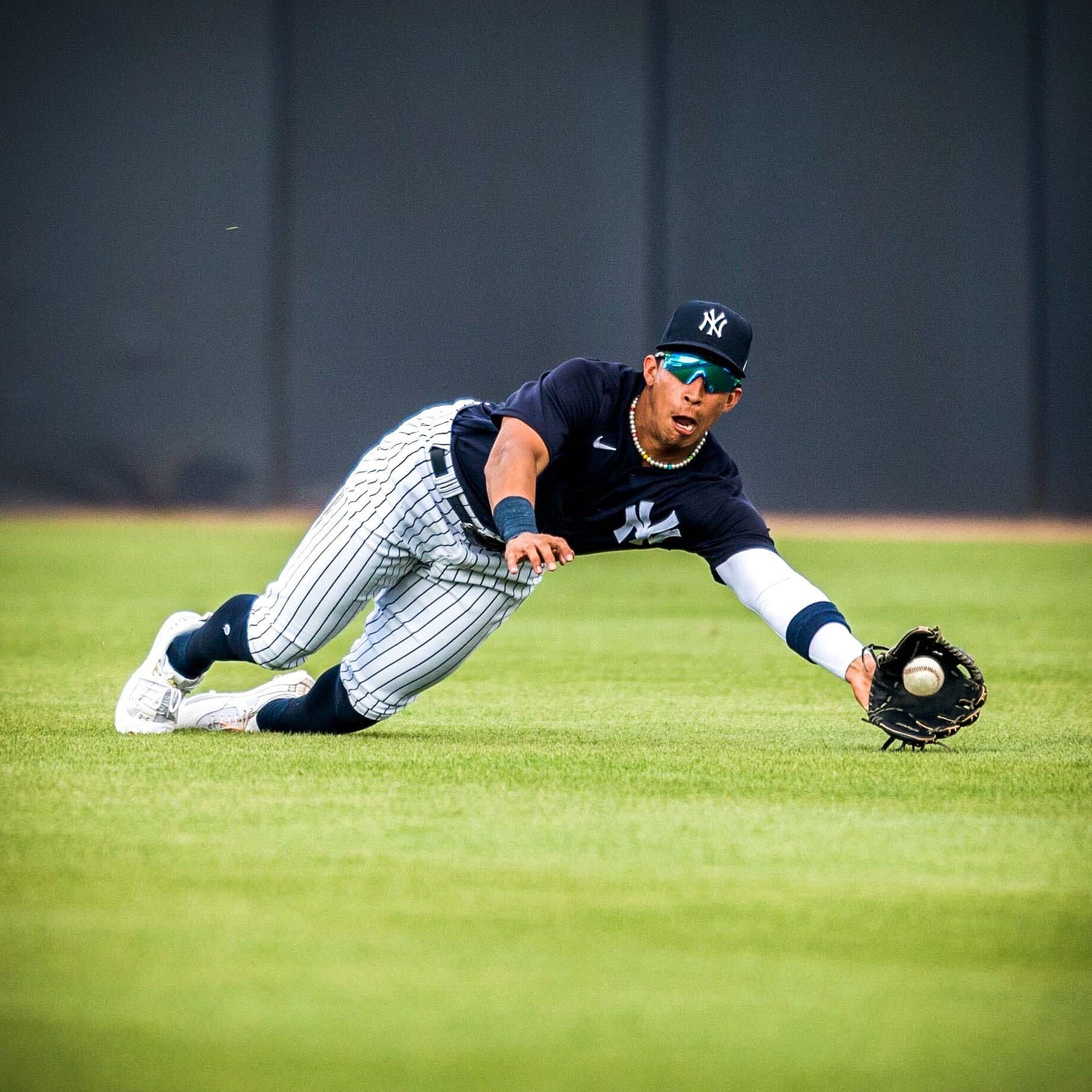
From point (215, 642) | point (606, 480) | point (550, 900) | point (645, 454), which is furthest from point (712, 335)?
point (550, 900)

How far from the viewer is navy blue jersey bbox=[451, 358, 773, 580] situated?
4289mm

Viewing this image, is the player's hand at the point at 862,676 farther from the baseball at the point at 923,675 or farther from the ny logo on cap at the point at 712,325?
the ny logo on cap at the point at 712,325

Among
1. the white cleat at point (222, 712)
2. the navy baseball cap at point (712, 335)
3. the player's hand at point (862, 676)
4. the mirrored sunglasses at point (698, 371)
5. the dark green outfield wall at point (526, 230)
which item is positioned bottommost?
the white cleat at point (222, 712)

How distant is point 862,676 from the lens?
4.29m

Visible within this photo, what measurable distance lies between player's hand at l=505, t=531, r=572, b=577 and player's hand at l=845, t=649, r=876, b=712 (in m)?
0.98

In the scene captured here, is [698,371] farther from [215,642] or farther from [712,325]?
[215,642]

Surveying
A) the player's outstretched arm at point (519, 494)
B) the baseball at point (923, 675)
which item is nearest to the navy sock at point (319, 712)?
the player's outstretched arm at point (519, 494)

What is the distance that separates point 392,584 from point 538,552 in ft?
3.34

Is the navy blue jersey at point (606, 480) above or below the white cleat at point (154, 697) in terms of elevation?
above

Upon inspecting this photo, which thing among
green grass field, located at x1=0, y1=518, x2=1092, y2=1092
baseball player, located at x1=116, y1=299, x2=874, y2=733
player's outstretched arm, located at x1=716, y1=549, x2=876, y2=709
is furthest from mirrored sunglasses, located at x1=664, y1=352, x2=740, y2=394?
green grass field, located at x1=0, y1=518, x2=1092, y2=1092

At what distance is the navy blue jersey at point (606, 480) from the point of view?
14.1 feet

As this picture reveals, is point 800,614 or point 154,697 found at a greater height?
point 800,614

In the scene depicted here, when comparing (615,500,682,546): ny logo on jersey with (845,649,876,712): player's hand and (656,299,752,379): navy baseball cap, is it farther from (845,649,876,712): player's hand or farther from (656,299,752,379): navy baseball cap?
(845,649,876,712): player's hand

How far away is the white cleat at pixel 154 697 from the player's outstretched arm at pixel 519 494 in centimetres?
108
